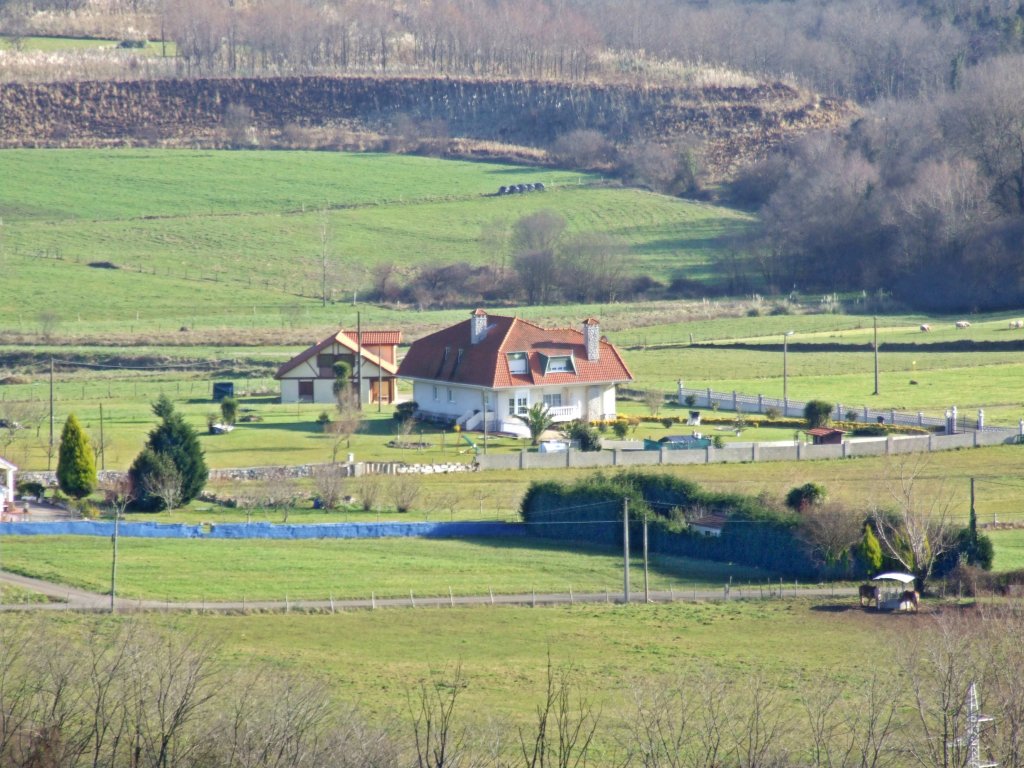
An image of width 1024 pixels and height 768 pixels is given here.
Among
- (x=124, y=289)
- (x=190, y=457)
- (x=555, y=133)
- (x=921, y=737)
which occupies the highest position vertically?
(x=555, y=133)

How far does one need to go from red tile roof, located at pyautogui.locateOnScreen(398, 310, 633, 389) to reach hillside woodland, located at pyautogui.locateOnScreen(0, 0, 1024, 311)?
44.8 metres

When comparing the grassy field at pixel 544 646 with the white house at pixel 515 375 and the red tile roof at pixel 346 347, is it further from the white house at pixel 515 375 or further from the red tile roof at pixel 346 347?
the red tile roof at pixel 346 347

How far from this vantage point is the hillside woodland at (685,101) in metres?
113

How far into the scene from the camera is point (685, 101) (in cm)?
15225

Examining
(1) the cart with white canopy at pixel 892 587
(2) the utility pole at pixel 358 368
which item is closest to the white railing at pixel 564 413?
(2) the utility pole at pixel 358 368

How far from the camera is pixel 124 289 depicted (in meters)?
98.1

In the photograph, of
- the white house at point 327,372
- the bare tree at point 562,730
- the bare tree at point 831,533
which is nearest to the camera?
the bare tree at point 562,730

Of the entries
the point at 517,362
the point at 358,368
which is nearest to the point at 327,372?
the point at 358,368

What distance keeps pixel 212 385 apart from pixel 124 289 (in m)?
32.3

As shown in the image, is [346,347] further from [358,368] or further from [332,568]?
[332,568]

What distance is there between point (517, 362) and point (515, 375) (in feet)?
2.10

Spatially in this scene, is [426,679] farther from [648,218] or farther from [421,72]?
[421,72]

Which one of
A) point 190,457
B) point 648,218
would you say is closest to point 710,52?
point 648,218

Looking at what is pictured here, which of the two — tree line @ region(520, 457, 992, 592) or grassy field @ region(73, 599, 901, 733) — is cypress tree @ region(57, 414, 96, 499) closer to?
tree line @ region(520, 457, 992, 592)
